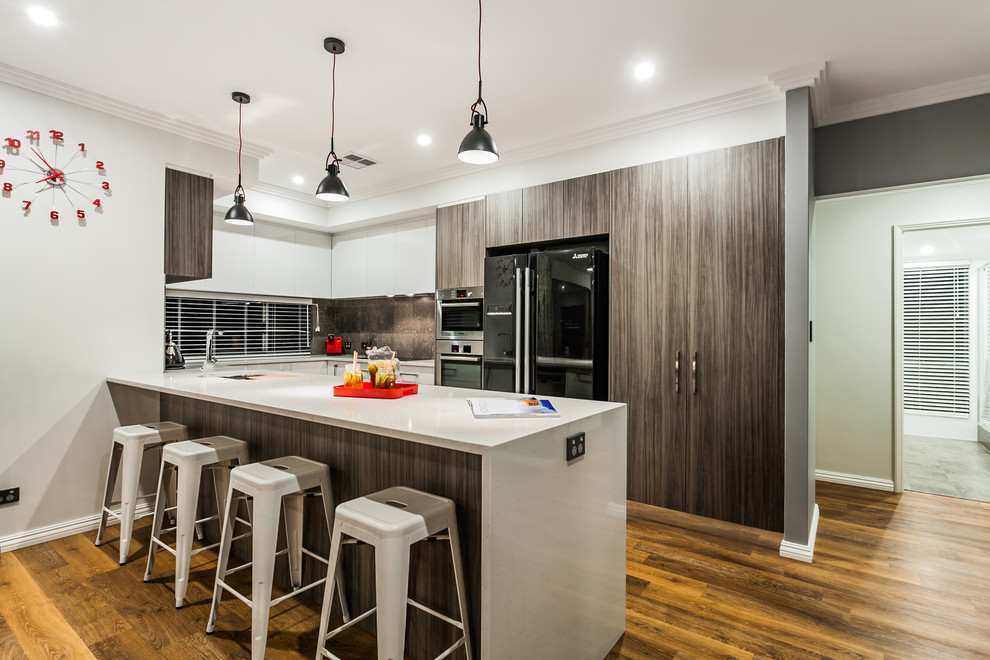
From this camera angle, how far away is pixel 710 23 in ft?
7.72

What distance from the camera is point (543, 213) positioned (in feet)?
12.6

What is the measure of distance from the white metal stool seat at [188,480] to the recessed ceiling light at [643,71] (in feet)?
9.15

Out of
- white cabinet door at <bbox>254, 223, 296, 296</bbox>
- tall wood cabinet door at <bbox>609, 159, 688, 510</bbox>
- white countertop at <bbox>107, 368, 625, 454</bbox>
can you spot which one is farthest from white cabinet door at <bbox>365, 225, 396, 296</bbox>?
tall wood cabinet door at <bbox>609, 159, 688, 510</bbox>


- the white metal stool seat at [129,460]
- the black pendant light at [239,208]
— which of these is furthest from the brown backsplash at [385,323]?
the white metal stool seat at [129,460]

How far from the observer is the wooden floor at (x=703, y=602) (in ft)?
6.32

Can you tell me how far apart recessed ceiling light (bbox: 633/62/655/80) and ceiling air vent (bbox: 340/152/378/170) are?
2.30m

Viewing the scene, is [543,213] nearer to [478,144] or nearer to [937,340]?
[478,144]

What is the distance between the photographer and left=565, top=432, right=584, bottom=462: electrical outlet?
1.69 m

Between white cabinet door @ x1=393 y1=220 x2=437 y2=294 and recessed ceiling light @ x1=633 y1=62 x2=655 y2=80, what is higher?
recessed ceiling light @ x1=633 y1=62 x2=655 y2=80

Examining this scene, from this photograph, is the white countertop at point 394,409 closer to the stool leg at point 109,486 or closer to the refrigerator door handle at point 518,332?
the stool leg at point 109,486

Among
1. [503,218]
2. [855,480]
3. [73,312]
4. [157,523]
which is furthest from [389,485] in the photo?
[855,480]

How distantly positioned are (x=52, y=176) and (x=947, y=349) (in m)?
7.41

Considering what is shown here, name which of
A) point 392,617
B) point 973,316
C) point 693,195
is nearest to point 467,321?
point 693,195

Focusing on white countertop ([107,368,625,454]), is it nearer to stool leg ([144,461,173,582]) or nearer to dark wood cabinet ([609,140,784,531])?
stool leg ([144,461,173,582])
